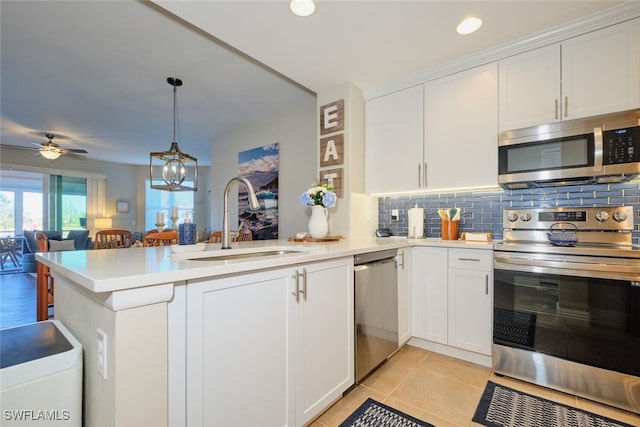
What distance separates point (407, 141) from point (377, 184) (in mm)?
495

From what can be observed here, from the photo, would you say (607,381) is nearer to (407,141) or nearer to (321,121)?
(407,141)

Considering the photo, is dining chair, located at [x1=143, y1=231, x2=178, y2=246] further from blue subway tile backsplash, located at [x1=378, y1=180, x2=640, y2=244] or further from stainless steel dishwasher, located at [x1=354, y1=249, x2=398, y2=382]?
blue subway tile backsplash, located at [x1=378, y1=180, x2=640, y2=244]

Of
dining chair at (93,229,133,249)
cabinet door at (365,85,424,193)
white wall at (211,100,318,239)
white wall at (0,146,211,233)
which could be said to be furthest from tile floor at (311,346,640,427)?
white wall at (0,146,211,233)

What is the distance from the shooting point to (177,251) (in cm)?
141

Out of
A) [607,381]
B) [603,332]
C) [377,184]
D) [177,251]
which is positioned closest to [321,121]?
[377,184]

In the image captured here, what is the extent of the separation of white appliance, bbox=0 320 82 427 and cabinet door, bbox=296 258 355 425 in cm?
82

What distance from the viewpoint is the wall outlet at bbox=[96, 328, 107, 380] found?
2.70 ft

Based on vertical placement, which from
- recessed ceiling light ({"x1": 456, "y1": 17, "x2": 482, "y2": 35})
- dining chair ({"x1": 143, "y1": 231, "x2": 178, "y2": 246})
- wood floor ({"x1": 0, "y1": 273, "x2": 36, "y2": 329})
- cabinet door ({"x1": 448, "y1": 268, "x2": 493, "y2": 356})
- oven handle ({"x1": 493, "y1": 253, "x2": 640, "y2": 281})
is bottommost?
wood floor ({"x1": 0, "y1": 273, "x2": 36, "y2": 329})

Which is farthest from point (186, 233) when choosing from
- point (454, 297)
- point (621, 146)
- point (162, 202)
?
point (162, 202)

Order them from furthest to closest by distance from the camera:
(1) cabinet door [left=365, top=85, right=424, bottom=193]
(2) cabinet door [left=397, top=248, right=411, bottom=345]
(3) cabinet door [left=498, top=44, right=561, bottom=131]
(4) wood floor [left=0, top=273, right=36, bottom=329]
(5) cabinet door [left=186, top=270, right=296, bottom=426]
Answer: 1. (4) wood floor [left=0, top=273, right=36, bottom=329]
2. (1) cabinet door [left=365, top=85, right=424, bottom=193]
3. (2) cabinet door [left=397, top=248, right=411, bottom=345]
4. (3) cabinet door [left=498, top=44, right=561, bottom=131]
5. (5) cabinet door [left=186, top=270, right=296, bottom=426]

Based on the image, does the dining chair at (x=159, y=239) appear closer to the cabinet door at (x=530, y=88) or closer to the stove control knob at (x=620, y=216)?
the cabinet door at (x=530, y=88)

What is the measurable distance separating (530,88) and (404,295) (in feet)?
6.06

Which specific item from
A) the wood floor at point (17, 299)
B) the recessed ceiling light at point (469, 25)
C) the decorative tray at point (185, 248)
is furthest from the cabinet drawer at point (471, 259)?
the wood floor at point (17, 299)

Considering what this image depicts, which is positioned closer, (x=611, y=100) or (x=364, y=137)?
(x=611, y=100)
